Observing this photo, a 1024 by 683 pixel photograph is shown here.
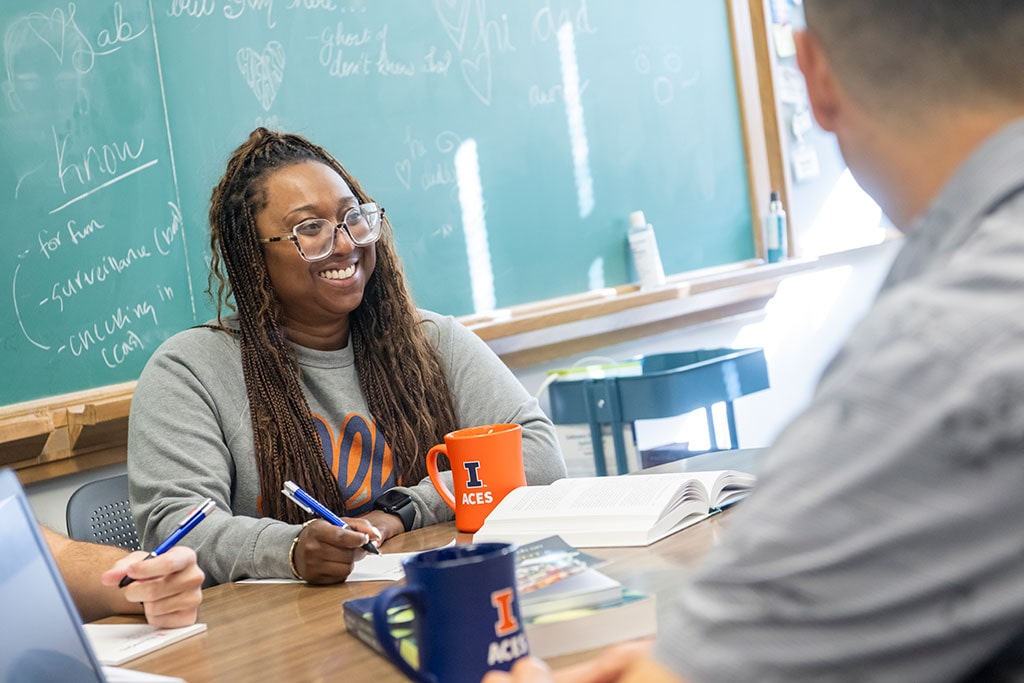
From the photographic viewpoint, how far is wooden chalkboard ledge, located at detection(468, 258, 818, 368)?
3.15 metres

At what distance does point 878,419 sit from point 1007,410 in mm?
54

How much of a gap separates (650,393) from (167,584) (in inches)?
68.8

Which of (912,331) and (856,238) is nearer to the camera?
(912,331)

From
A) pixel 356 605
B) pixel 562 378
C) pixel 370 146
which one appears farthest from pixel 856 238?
pixel 356 605

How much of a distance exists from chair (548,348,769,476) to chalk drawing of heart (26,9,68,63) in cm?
150

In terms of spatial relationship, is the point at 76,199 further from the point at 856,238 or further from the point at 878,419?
the point at 856,238

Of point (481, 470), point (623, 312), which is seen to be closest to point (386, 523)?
point (481, 470)

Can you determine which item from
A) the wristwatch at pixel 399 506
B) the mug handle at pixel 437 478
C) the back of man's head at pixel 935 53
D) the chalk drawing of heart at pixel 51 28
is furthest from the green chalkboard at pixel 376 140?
the back of man's head at pixel 935 53

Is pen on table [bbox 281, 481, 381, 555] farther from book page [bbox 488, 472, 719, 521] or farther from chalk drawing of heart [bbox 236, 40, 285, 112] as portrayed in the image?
chalk drawing of heart [bbox 236, 40, 285, 112]

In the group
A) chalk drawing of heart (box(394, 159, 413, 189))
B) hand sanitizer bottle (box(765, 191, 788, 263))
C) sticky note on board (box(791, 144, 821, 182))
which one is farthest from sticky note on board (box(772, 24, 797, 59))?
chalk drawing of heart (box(394, 159, 413, 189))

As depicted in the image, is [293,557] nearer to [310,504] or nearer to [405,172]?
[310,504]

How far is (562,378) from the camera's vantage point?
10.0 feet

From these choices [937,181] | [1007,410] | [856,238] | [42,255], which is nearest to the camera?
[1007,410]

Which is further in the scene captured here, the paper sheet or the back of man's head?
the paper sheet
